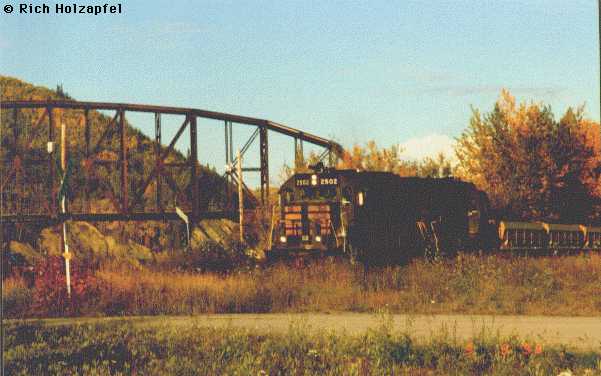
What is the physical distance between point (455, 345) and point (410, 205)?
17.4 m

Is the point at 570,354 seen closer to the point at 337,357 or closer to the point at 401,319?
the point at 337,357

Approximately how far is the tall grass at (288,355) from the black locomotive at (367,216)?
42.9 feet

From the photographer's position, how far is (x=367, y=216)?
2656cm

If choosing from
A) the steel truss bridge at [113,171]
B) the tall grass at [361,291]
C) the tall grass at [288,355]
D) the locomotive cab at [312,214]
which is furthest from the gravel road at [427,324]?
the steel truss bridge at [113,171]

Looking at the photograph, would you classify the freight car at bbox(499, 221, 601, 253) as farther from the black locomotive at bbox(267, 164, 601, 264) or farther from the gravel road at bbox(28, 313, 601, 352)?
the gravel road at bbox(28, 313, 601, 352)

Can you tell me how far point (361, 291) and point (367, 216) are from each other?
7.04 metres

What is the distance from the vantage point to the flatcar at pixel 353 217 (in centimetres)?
2622

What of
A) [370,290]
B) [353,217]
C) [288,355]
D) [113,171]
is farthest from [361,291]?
[113,171]

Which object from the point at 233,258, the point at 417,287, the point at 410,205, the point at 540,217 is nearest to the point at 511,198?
the point at 540,217

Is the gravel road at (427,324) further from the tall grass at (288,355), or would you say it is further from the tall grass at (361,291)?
the tall grass at (361,291)

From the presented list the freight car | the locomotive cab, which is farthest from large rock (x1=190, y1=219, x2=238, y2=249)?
the locomotive cab

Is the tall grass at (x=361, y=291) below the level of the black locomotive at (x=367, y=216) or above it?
below

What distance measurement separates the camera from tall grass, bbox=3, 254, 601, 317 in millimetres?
17531

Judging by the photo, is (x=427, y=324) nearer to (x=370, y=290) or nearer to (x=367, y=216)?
(x=370, y=290)
